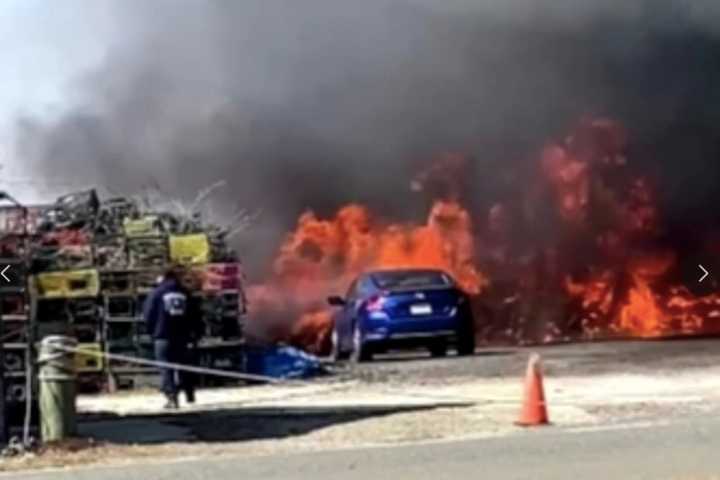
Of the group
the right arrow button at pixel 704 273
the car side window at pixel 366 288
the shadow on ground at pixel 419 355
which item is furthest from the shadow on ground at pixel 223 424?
the right arrow button at pixel 704 273

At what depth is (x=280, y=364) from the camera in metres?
26.3

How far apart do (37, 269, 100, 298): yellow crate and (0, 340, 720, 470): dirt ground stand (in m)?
1.50

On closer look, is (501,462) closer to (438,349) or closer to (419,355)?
(438,349)

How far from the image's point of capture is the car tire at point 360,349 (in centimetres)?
2866

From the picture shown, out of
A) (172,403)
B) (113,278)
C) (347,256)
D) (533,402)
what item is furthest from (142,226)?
(347,256)

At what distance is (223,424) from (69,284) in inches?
257

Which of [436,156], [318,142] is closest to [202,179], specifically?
[318,142]

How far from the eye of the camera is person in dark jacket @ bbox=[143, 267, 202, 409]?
21391 millimetres

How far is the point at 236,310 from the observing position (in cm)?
2630

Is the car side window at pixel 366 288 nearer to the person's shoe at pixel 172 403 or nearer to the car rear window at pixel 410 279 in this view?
the car rear window at pixel 410 279

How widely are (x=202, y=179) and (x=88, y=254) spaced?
1627cm

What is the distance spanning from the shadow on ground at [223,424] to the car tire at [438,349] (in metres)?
8.15

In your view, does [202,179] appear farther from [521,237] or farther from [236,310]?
[236,310]

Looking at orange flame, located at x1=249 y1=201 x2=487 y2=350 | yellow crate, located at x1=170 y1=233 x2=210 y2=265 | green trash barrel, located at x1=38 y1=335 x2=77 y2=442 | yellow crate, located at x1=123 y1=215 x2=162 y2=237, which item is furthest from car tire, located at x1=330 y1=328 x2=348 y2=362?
green trash barrel, located at x1=38 y1=335 x2=77 y2=442
